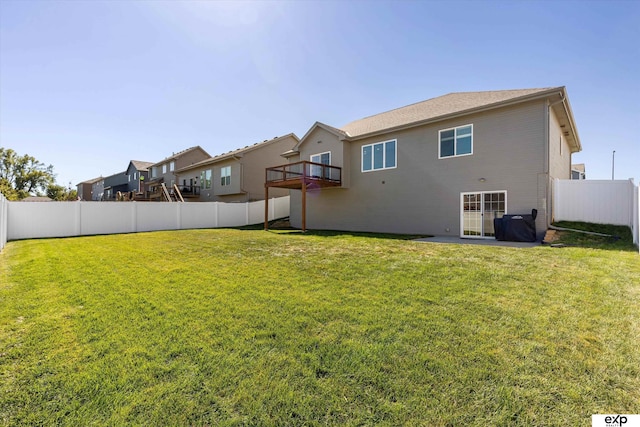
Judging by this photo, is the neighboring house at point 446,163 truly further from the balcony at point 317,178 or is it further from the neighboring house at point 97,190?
the neighboring house at point 97,190

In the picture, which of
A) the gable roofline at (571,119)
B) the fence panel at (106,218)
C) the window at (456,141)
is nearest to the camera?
the gable roofline at (571,119)

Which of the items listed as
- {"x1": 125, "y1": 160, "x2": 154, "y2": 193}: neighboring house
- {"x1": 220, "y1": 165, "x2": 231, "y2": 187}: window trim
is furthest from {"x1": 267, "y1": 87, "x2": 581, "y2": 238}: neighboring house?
{"x1": 125, "y1": 160, "x2": 154, "y2": 193}: neighboring house

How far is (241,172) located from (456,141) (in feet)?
52.3

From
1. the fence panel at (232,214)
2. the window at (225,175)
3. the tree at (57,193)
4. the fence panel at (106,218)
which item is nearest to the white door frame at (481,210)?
the fence panel at (232,214)

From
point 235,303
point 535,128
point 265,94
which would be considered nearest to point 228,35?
point 265,94

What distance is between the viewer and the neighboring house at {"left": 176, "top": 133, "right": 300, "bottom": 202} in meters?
22.4

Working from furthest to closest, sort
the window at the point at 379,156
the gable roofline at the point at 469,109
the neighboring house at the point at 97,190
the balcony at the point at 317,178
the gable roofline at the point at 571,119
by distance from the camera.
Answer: the neighboring house at the point at 97,190, the balcony at the point at 317,178, the window at the point at 379,156, the gable roofline at the point at 571,119, the gable roofline at the point at 469,109

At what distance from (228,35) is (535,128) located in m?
11.5

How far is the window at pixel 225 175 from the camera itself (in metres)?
23.4

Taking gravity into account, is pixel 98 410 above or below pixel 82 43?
below

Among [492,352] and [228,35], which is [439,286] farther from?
[228,35]

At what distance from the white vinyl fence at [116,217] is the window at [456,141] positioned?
12769 millimetres

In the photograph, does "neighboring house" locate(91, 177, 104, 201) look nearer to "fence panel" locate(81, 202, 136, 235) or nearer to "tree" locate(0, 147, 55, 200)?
"tree" locate(0, 147, 55, 200)

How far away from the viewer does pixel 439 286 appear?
4.35 meters
